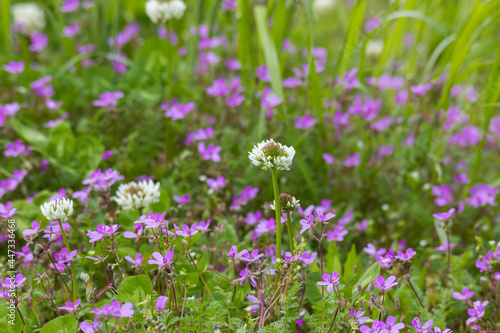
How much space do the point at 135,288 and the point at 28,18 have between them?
2825 millimetres

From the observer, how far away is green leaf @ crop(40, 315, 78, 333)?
116cm

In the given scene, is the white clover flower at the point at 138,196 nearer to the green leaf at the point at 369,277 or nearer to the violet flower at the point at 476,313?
the green leaf at the point at 369,277

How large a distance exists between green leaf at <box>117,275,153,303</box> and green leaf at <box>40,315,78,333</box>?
5.3 inches

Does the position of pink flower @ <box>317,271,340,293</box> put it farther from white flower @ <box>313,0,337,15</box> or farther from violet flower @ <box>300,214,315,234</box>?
white flower @ <box>313,0,337,15</box>

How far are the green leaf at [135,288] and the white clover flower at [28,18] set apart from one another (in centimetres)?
272

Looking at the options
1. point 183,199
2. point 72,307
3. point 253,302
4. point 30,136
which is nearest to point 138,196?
point 183,199

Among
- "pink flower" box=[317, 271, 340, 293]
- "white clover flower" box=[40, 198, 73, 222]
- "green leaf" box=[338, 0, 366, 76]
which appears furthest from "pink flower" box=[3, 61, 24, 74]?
"pink flower" box=[317, 271, 340, 293]

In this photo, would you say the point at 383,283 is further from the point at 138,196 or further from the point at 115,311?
the point at 138,196

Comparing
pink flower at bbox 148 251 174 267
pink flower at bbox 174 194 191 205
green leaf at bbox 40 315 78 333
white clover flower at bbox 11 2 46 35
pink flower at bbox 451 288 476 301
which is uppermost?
white clover flower at bbox 11 2 46 35

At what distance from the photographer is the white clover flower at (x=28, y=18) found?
329 centimetres

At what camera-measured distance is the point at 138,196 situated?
158 cm

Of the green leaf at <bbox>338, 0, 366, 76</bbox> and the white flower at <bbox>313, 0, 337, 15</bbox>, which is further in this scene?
the white flower at <bbox>313, 0, 337, 15</bbox>

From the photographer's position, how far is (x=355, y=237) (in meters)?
1.92

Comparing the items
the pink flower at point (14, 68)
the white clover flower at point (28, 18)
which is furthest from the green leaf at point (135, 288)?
the white clover flower at point (28, 18)
